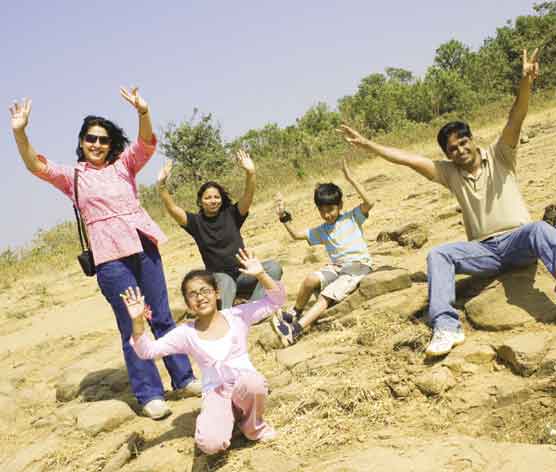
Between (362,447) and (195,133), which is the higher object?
(195,133)

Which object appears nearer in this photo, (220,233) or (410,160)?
(410,160)

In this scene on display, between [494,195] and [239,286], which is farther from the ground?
[494,195]

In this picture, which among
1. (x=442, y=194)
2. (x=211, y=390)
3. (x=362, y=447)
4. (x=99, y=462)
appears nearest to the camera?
(x=362, y=447)

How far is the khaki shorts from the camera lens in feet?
14.4

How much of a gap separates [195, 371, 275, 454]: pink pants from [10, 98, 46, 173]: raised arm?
5.83 ft

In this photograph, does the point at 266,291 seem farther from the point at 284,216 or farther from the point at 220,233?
the point at 220,233

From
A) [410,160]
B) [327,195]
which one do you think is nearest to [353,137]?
[410,160]

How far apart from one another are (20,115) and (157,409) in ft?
6.66

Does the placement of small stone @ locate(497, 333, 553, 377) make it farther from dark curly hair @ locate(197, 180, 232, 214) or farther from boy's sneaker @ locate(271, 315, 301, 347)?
dark curly hair @ locate(197, 180, 232, 214)

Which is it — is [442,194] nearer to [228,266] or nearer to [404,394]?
[228,266]

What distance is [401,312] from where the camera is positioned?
3.98m

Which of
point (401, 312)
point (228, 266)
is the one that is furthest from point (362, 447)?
point (228, 266)

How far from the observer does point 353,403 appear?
126 inches

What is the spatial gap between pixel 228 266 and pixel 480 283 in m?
2.07
